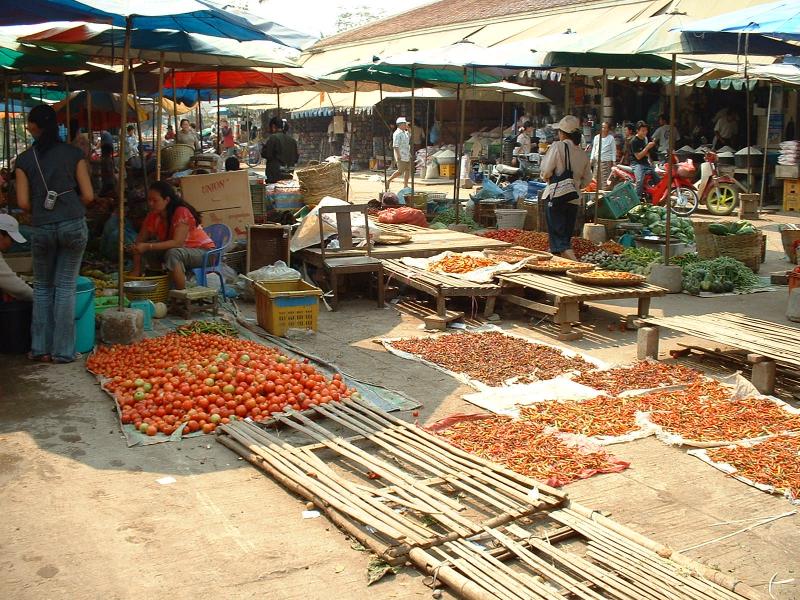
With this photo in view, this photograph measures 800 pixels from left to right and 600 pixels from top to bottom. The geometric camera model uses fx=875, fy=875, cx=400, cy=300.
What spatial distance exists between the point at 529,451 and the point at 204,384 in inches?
89.3

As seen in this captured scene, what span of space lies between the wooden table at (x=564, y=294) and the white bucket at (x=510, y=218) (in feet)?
16.5

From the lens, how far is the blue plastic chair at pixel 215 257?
8797mm

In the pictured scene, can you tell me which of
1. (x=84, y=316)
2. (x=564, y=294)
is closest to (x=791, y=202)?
(x=564, y=294)

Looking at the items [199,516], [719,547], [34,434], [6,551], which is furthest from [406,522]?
[34,434]

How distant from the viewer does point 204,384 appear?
5.97 meters

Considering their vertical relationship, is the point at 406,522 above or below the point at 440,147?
below

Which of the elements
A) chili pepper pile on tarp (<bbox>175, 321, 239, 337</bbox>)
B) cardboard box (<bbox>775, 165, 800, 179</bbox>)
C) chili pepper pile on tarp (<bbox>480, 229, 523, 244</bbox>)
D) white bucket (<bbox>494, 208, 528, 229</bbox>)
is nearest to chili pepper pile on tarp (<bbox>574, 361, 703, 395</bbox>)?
→ chili pepper pile on tarp (<bbox>175, 321, 239, 337</bbox>)

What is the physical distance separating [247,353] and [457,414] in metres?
1.74

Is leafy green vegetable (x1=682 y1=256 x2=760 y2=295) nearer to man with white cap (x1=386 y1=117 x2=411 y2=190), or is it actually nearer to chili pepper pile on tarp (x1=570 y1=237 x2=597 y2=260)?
chili pepper pile on tarp (x1=570 y1=237 x2=597 y2=260)

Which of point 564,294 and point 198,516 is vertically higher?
point 564,294

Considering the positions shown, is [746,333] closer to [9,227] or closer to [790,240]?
[790,240]

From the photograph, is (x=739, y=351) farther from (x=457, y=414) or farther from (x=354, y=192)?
(x=354, y=192)

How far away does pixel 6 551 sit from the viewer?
12.9ft

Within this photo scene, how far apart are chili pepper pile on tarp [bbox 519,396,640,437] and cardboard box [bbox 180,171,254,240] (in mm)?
5688
